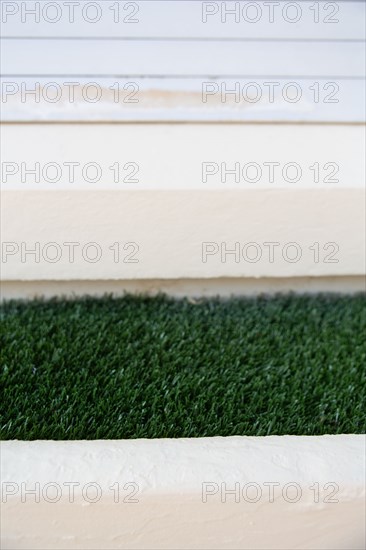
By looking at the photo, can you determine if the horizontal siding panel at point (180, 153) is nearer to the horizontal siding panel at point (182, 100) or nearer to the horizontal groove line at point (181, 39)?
the horizontal siding panel at point (182, 100)

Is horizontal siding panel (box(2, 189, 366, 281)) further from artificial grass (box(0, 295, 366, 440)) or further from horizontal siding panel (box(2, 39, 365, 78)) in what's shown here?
horizontal siding panel (box(2, 39, 365, 78))

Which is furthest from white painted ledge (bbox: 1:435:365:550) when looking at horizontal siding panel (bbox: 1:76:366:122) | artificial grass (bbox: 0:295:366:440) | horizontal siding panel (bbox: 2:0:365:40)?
horizontal siding panel (bbox: 2:0:365:40)

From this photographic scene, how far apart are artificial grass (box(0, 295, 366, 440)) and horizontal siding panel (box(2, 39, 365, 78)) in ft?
3.30

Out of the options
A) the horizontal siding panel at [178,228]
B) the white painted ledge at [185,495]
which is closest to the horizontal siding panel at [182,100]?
the horizontal siding panel at [178,228]

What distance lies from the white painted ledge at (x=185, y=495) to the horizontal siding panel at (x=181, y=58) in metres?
1.68

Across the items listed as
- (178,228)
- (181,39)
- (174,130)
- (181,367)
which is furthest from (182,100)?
(181,367)

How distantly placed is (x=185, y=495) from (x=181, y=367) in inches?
33.4

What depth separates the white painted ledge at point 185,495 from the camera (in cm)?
174

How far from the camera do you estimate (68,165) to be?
9.51 feet

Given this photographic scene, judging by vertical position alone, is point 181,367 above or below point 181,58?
below

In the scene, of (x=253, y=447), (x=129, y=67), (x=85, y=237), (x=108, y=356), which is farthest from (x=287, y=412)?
(x=129, y=67)

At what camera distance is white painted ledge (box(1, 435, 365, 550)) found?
174 cm

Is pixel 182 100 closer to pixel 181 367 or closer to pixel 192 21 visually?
pixel 192 21

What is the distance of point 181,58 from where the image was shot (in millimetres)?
2926
